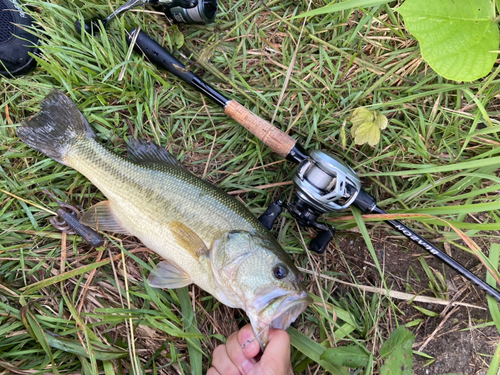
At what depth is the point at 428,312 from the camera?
278cm

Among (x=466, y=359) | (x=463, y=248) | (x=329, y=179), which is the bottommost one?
(x=466, y=359)

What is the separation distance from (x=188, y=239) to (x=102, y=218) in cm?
81

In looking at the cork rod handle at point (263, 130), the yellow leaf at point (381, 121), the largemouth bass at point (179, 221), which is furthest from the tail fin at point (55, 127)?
the yellow leaf at point (381, 121)

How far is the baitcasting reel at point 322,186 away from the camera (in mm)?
2258

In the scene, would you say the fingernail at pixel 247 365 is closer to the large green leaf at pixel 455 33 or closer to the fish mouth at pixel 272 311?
the fish mouth at pixel 272 311

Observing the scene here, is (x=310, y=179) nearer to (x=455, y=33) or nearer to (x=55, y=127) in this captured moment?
(x=455, y=33)

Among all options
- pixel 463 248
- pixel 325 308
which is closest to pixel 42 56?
pixel 325 308

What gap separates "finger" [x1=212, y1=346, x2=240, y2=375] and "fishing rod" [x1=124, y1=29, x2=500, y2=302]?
0.99 metres

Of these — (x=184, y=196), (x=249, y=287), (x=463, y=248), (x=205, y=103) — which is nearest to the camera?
(x=249, y=287)

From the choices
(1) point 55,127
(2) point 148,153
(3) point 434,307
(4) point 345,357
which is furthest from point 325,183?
(1) point 55,127

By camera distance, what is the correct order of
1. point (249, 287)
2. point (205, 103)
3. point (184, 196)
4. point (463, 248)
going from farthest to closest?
point (205, 103) < point (463, 248) < point (184, 196) < point (249, 287)

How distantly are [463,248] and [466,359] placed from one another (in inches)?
39.6

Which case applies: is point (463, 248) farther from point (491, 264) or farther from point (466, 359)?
point (466, 359)

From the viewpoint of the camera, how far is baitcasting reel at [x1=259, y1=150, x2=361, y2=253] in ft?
7.41
